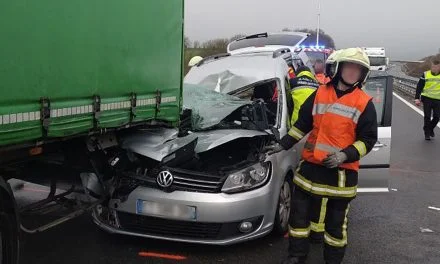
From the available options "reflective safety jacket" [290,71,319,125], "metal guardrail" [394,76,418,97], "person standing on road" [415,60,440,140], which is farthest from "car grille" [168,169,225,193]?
"metal guardrail" [394,76,418,97]

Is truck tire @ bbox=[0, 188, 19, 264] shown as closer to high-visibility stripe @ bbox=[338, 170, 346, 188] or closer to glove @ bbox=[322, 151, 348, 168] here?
glove @ bbox=[322, 151, 348, 168]

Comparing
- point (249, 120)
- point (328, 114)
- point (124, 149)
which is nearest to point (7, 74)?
point (124, 149)

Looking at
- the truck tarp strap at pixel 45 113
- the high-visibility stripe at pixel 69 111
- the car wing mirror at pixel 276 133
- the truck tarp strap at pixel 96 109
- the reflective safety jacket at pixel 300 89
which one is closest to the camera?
the high-visibility stripe at pixel 69 111

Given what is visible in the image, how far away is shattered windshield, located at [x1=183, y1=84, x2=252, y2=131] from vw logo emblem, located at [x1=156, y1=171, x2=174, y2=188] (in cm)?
105

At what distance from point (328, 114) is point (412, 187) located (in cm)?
442

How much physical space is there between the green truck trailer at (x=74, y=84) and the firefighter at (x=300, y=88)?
1402 mm

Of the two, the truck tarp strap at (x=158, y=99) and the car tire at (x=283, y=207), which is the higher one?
the truck tarp strap at (x=158, y=99)

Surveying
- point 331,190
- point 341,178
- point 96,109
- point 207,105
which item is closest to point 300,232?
point 331,190

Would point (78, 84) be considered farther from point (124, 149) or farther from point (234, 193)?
point (234, 193)

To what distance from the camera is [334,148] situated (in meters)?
4.24

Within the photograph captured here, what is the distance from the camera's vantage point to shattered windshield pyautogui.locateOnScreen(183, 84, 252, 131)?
5.59 meters

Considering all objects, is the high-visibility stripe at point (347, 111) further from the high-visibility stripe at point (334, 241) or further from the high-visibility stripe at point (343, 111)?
the high-visibility stripe at point (334, 241)

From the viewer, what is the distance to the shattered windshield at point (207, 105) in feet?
18.3

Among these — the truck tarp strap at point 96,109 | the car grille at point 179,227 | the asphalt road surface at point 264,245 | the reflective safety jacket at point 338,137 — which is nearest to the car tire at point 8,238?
the truck tarp strap at point 96,109
